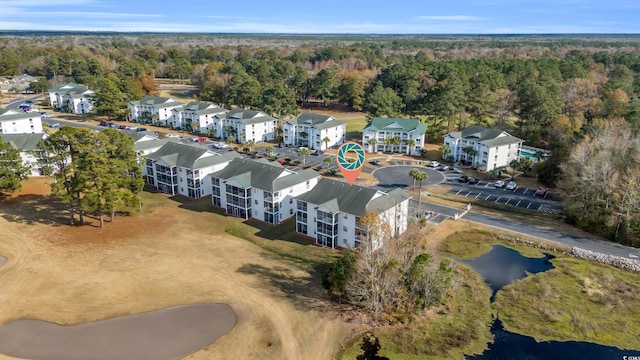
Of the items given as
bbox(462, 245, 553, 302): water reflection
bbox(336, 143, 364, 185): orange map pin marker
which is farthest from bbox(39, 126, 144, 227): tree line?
bbox(462, 245, 553, 302): water reflection

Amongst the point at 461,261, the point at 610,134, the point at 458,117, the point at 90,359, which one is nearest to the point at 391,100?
the point at 458,117

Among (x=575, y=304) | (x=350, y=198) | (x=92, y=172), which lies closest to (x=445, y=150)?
(x=350, y=198)

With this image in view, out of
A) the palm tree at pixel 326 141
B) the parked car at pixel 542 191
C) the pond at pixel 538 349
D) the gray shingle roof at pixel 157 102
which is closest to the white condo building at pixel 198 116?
the gray shingle roof at pixel 157 102

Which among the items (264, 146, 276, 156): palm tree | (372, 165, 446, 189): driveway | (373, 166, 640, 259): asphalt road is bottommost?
(373, 166, 640, 259): asphalt road

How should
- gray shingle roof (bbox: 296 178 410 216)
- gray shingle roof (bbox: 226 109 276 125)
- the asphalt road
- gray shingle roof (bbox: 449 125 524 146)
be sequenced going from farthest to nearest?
gray shingle roof (bbox: 226 109 276 125)
gray shingle roof (bbox: 449 125 524 146)
the asphalt road
gray shingle roof (bbox: 296 178 410 216)

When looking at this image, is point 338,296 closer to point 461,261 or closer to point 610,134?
point 461,261

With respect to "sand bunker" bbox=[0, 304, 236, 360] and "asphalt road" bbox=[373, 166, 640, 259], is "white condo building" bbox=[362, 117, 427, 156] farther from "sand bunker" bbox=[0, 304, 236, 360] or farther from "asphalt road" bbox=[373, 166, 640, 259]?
"sand bunker" bbox=[0, 304, 236, 360]
